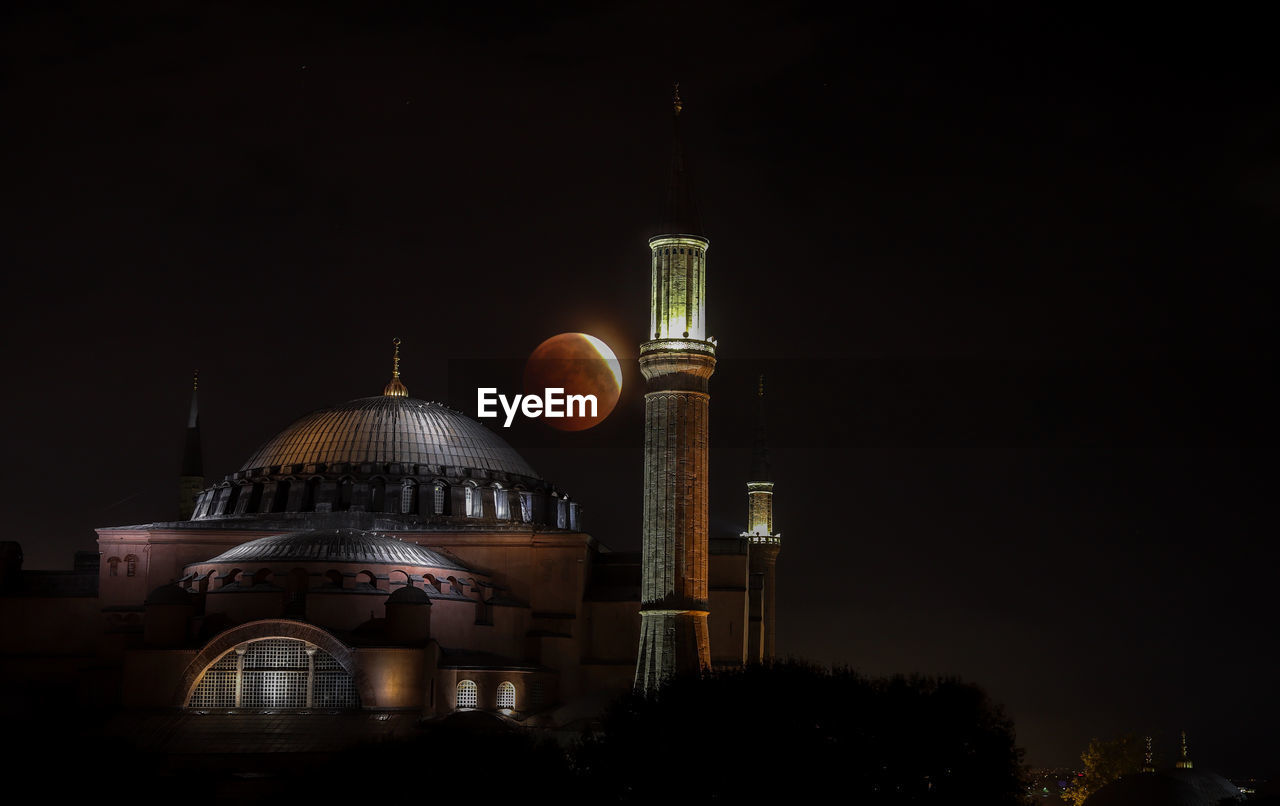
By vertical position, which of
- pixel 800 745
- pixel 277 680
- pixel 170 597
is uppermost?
pixel 170 597

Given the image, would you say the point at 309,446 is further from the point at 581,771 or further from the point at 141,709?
the point at 581,771

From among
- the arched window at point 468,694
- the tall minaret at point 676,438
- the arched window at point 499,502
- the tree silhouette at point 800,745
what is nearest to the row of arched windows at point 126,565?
the arched window at point 499,502

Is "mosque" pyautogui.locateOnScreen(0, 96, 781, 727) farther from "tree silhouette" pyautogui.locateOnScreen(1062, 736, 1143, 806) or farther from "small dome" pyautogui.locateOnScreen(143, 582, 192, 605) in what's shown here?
"tree silhouette" pyautogui.locateOnScreen(1062, 736, 1143, 806)

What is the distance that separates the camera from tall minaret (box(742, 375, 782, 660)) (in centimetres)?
5988

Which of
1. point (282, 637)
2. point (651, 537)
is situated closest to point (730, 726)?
point (651, 537)

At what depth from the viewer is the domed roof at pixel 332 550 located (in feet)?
153

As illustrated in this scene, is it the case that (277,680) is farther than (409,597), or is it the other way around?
(409,597)

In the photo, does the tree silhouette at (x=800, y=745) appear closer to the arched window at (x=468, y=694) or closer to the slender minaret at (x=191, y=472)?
the arched window at (x=468, y=694)

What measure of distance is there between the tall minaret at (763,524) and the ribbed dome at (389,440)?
7.90m

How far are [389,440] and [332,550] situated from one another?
9960 mm

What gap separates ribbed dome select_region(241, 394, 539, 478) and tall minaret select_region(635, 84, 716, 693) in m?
13.3

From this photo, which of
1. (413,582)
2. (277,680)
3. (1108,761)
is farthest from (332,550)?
(1108,761)

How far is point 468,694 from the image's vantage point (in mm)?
44562

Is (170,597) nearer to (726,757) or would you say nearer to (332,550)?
(332,550)
